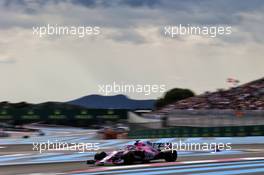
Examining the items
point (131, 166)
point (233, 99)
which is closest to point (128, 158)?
point (131, 166)

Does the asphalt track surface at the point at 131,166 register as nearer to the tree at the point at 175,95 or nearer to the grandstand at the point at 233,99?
the grandstand at the point at 233,99

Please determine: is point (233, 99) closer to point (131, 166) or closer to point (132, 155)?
point (132, 155)

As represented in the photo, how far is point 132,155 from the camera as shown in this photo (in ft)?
41.5

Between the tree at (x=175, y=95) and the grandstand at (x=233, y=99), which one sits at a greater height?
the tree at (x=175, y=95)

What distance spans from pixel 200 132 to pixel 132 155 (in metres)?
15.5

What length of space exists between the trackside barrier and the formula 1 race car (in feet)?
47.0

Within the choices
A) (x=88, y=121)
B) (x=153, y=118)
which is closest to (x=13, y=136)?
(x=88, y=121)

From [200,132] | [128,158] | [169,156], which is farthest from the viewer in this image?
[200,132]

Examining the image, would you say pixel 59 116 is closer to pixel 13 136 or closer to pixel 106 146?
pixel 13 136

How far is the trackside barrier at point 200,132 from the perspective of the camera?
88.4 ft

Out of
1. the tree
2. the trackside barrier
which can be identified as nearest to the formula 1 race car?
the trackside barrier

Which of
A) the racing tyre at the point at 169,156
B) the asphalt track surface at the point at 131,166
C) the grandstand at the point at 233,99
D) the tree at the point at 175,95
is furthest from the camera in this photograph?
the tree at the point at 175,95

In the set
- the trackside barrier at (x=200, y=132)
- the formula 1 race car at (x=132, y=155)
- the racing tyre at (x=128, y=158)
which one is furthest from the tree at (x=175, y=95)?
the racing tyre at (x=128, y=158)

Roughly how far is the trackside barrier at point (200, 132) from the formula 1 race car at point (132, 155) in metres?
14.3
